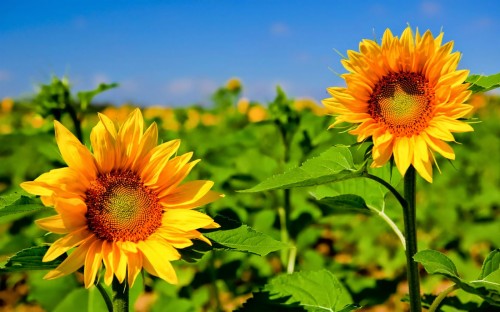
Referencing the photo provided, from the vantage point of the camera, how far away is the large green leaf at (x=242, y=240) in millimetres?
1611

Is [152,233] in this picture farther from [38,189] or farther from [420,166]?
[420,166]

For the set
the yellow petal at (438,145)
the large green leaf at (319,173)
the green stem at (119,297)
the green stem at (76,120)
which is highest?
the green stem at (76,120)

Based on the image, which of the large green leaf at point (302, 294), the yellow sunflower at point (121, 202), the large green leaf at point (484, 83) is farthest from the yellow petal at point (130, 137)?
the large green leaf at point (484, 83)

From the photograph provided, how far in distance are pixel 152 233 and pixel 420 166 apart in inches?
27.5

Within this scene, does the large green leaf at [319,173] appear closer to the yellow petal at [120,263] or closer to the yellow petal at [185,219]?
the yellow petal at [185,219]

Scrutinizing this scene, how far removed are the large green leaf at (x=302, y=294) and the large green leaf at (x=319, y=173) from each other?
0.46 m

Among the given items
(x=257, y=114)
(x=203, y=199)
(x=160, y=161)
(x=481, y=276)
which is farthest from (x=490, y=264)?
(x=257, y=114)

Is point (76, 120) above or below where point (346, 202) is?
above

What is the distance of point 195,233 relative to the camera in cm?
159

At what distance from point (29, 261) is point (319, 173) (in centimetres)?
73

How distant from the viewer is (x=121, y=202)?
1659 mm

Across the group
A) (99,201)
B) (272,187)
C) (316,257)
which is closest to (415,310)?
(272,187)

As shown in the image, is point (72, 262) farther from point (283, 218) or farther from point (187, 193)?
point (283, 218)

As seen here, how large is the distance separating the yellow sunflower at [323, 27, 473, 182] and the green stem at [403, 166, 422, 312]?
0.24ft
